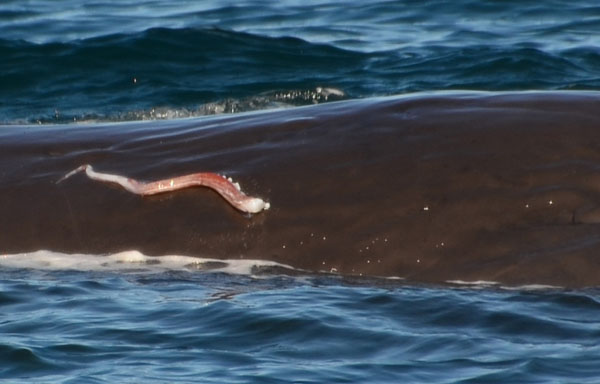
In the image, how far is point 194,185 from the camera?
7297 mm

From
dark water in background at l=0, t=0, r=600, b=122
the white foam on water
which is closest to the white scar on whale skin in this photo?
the white foam on water

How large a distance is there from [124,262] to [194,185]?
486 millimetres

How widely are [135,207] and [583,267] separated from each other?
2.12 metres

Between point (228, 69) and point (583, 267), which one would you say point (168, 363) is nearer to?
point (583, 267)

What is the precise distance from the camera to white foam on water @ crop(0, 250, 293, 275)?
23.4 feet

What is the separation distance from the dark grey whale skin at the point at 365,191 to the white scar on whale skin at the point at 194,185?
0.13 feet

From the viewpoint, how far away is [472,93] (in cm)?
760

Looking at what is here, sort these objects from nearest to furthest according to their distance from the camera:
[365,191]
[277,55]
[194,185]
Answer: [365,191] → [194,185] → [277,55]

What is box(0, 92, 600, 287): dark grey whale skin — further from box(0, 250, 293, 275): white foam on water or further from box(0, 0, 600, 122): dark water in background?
box(0, 0, 600, 122): dark water in background

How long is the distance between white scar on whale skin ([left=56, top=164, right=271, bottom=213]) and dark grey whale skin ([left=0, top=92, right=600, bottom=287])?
0.04m

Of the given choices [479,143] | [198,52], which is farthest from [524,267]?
[198,52]

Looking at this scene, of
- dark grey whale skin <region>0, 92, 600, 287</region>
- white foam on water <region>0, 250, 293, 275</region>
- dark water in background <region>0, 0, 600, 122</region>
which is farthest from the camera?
dark water in background <region>0, 0, 600, 122</region>

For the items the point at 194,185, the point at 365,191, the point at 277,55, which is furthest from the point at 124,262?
the point at 277,55

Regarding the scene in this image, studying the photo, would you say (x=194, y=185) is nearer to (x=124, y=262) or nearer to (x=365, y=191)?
(x=124, y=262)
